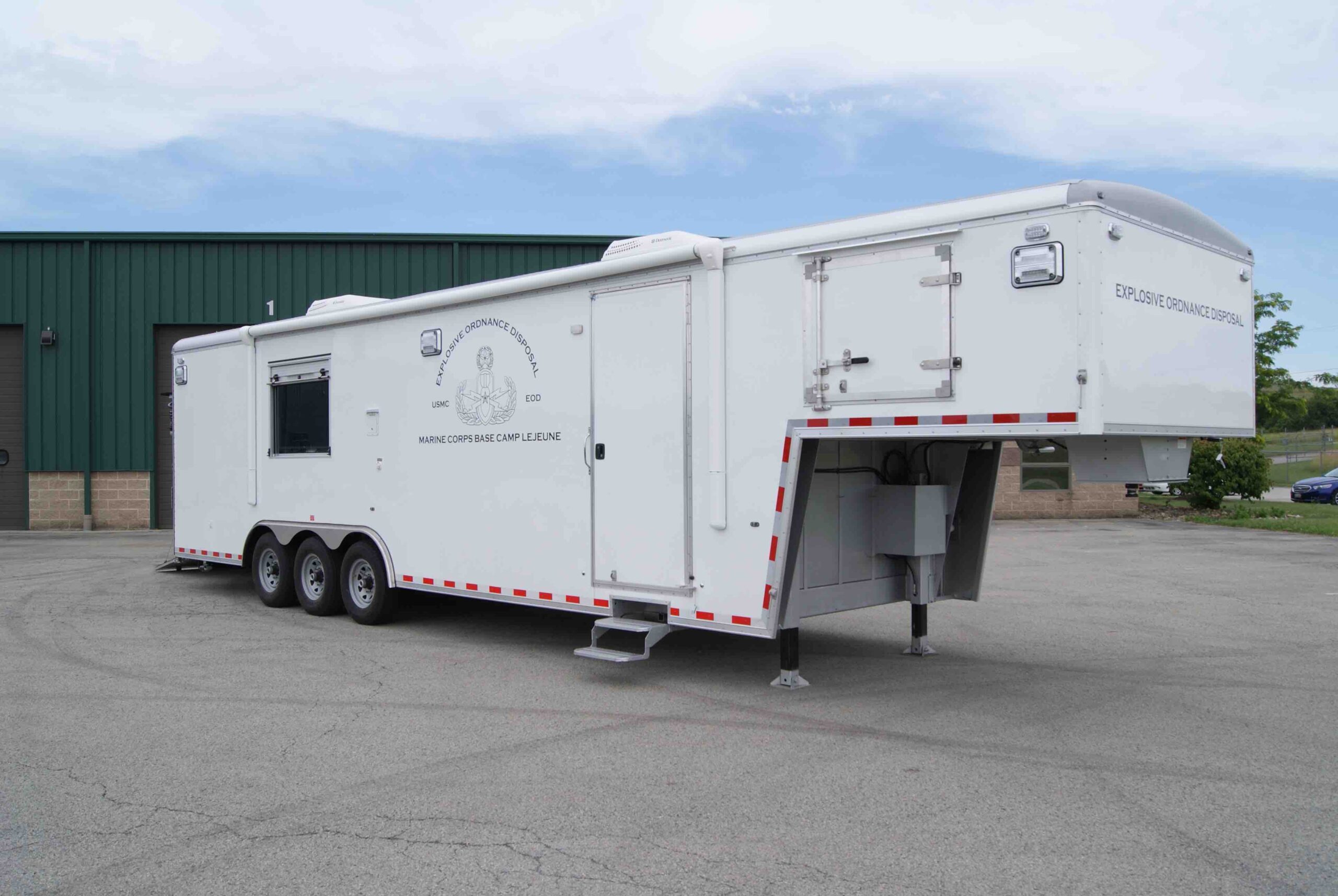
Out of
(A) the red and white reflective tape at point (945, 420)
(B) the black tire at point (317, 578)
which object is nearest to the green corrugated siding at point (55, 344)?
(B) the black tire at point (317, 578)

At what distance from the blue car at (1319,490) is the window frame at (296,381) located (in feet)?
90.4

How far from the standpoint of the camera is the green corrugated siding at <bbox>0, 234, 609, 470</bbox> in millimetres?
21969

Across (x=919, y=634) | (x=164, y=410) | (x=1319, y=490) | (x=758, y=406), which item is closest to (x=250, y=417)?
(x=758, y=406)

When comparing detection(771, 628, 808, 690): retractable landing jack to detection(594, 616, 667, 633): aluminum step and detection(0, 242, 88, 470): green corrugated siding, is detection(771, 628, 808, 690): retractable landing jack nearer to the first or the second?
detection(594, 616, 667, 633): aluminum step

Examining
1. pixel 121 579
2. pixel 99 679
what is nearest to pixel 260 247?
pixel 121 579

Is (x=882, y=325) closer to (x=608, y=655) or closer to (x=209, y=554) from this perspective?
(x=608, y=655)

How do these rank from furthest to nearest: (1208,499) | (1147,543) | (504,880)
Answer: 1. (1208,499)
2. (1147,543)
3. (504,880)

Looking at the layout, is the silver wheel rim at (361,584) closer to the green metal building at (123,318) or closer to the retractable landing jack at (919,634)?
the retractable landing jack at (919,634)

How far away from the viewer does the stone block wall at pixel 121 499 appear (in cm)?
2194

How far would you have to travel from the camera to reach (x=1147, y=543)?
1770 cm

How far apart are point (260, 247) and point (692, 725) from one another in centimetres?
1877

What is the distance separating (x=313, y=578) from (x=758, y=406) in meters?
5.65

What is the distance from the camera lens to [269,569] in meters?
11.0

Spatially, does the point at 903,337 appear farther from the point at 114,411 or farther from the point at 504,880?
the point at 114,411
